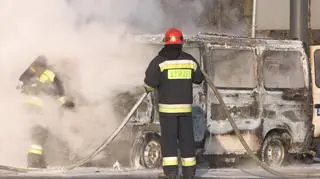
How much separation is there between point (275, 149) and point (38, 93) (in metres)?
4.46

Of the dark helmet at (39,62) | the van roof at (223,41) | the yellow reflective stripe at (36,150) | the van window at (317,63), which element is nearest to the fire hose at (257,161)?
the van roof at (223,41)

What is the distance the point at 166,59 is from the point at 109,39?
2446mm

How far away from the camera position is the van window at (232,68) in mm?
10742

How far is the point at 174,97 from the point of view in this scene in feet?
27.1

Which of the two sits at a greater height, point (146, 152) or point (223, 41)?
point (223, 41)

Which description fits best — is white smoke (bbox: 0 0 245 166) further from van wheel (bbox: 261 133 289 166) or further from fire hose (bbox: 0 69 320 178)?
van wheel (bbox: 261 133 289 166)

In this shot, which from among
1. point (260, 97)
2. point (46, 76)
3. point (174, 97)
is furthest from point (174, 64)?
point (260, 97)

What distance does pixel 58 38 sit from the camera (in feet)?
33.0

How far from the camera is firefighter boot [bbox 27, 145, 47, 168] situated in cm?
922

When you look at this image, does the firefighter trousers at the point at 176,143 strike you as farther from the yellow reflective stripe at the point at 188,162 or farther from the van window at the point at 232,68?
the van window at the point at 232,68

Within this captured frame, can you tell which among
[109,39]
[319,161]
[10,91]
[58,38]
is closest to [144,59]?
[109,39]

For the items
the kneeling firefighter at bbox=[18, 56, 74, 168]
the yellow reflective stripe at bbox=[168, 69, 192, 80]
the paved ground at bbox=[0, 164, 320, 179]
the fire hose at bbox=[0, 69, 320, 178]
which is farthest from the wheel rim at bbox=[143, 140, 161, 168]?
the yellow reflective stripe at bbox=[168, 69, 192, 80]

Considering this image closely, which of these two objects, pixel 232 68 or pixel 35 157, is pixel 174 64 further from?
pixel 232 68

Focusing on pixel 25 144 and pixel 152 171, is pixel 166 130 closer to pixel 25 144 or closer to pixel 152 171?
pixel 152 171
